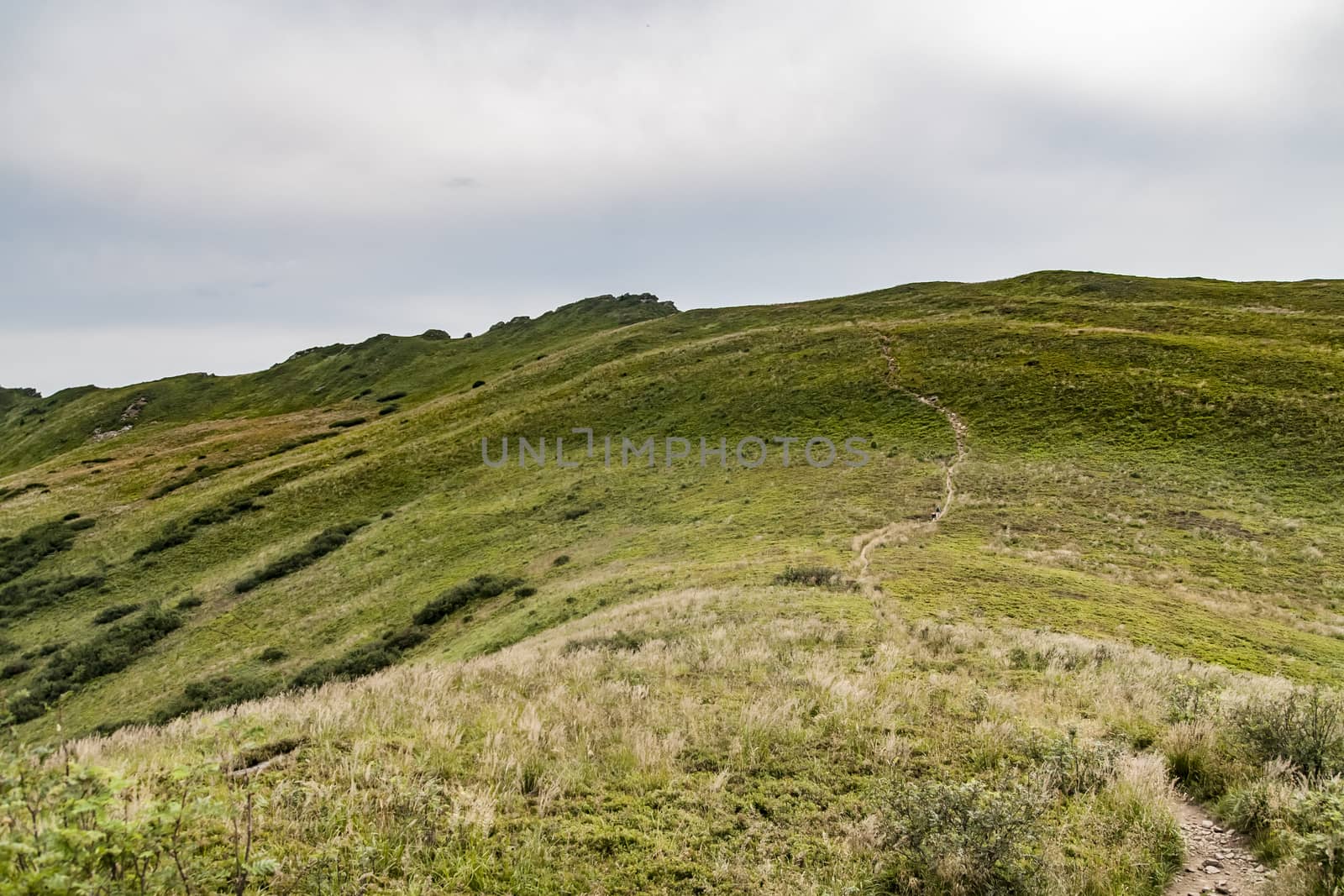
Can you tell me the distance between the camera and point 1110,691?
995 centimetres

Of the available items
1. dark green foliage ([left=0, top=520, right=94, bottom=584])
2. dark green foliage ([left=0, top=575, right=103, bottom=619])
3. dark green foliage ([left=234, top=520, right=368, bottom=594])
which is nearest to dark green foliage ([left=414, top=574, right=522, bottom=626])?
dark green foliage ([left=234, top=520, right=368, bottom=594])

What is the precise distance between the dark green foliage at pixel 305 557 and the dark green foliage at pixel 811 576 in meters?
33.6

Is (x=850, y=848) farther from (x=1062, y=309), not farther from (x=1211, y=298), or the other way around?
(x=1211, y=298)

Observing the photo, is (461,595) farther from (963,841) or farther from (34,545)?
(34,545)

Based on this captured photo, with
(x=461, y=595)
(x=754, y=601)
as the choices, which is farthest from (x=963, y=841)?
(x=461, y=595)

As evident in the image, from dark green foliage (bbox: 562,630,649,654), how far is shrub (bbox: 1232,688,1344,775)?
10.3 meters

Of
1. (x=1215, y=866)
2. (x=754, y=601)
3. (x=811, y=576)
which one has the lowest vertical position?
(x=811, y=576)

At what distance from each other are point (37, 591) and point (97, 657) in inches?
756

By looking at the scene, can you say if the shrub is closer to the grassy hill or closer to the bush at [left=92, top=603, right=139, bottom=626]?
the grassy hill

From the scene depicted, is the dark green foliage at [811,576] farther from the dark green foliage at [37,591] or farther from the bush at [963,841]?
the dark green foliage at [37,591]

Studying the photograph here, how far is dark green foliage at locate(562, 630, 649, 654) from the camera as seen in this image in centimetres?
1442

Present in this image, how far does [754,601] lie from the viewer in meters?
17.9

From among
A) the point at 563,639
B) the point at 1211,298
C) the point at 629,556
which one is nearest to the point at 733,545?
the point at 629,556

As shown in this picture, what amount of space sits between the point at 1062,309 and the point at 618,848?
70.7m
